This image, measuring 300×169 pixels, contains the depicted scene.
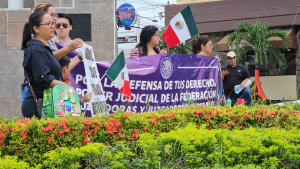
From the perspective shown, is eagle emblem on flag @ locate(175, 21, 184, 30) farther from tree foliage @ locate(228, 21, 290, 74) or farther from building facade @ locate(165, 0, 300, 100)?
building facade @ locate(165, 0, 300, 100)

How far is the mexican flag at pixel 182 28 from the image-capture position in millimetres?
7090

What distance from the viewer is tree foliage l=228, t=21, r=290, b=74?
58.1ft

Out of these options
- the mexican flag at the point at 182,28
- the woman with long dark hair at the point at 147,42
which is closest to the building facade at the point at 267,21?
the mexican flag at the point at 182,28

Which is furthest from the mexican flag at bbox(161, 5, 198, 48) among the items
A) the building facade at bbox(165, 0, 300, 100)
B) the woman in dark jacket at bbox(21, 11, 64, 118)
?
the building facade at bbox(165, 0, 300, 100)

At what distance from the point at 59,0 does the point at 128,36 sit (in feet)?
128

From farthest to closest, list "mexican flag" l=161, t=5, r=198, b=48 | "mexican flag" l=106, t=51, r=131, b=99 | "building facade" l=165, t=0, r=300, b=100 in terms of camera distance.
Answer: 1. "building facade" l=165, t=0, r=300, b=100
2. "mexican flag" l=161, t=5, r=198, b=48
3. "mexican flag" l=106, t=51, r=131, b=99

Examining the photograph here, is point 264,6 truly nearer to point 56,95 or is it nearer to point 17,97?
point 17,97

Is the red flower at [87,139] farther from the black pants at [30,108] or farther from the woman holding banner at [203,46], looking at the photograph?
the woman holding banner at [203,46]

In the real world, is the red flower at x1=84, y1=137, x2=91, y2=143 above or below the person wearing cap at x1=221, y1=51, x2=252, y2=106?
below

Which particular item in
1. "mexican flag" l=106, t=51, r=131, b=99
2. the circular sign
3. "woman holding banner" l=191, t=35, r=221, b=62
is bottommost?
"mexican flag" l=106, t=51, r=131, b=99

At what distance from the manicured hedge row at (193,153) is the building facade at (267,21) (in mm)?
15684

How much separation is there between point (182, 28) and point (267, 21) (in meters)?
14.2

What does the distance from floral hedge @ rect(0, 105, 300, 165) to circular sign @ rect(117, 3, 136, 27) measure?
32111 millimetres

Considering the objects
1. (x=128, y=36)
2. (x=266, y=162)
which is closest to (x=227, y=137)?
(x=266, y=162)
